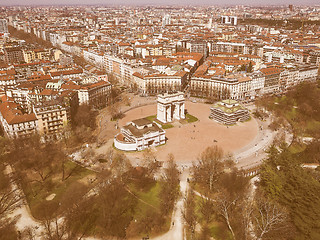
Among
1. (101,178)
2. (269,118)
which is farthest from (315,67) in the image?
(101,178)

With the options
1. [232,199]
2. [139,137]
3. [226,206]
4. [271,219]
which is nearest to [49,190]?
[139,137]

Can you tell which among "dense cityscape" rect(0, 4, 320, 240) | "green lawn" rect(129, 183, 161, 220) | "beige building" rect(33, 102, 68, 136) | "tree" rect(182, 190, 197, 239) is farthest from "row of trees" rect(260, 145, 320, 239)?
"beige building" rect(33, 102, 68, 136)

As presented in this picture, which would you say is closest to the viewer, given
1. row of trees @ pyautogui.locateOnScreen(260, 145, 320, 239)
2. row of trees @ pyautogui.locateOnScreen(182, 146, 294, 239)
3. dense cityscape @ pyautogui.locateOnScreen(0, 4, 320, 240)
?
row of trees @ pyautogui.locateOnScreen(260, 145, 320, 239)

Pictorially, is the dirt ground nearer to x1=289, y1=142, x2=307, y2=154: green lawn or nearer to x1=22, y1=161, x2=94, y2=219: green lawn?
x1=289, y1=142, x2=307, y2=154: green lawn

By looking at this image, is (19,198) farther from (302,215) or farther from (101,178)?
(302,215)

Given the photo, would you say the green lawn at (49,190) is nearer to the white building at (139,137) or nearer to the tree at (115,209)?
the tree at (115,209)

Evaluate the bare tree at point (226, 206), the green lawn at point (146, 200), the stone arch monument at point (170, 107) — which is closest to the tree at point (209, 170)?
the bare tree at point (226, 206)
